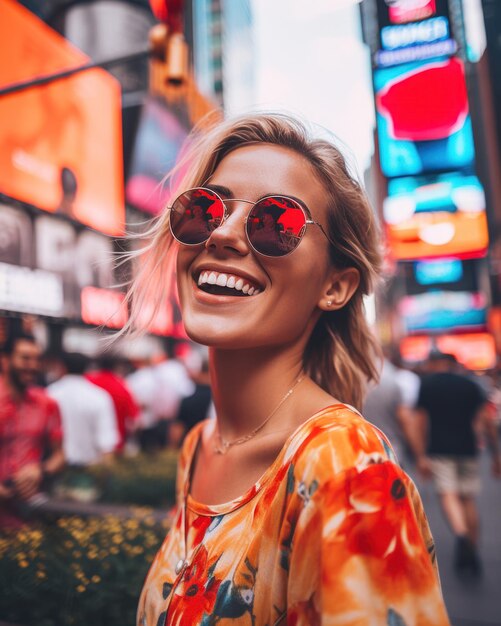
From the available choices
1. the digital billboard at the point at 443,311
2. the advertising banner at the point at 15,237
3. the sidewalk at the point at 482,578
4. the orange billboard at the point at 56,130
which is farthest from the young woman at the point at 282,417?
the digital billboard at the point at 443,311

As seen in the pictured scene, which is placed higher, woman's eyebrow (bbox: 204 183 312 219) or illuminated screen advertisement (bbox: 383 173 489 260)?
illuminated screen advertisement (bbox: 383 173 489 260)

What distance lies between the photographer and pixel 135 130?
14.0 metres

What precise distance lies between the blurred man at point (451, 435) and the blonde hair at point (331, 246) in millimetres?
4722

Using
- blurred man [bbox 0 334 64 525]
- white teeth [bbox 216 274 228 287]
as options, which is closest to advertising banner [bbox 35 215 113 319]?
blurred man [bbox 0 334 64 525]

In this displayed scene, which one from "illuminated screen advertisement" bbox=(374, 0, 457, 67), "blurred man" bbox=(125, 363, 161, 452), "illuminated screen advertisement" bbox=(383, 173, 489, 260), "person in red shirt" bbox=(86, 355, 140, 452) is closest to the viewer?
"person in red shirt" bbox=(86, 355, 140, 452)

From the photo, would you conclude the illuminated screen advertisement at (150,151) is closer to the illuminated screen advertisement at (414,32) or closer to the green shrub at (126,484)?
the illuminated screen advertisement at (414,32)

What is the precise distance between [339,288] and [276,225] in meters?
0.29

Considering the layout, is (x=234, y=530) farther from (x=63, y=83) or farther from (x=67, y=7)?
(x=67, y=7)

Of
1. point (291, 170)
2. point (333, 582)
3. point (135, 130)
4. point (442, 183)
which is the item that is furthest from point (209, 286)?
point (135, 130)

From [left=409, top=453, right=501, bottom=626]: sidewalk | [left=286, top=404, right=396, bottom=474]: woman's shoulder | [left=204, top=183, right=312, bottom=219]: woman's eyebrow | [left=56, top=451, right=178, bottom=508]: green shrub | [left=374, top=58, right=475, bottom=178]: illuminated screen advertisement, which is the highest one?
[left=374, top=58, right=475, bottom=178]: illuminated screen advertisement

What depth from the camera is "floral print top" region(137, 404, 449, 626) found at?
911 mm

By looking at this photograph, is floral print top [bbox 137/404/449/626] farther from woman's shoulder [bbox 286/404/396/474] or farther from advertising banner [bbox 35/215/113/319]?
advertising banner [bbox 35/215/113/319]

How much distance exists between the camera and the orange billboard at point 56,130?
8852 millimetres

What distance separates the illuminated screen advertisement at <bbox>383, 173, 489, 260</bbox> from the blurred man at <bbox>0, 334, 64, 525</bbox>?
7.82 m
